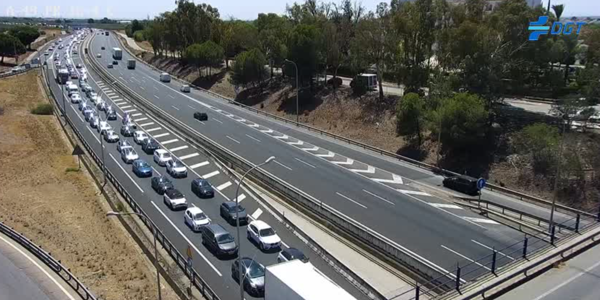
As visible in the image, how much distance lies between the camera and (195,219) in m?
32.1

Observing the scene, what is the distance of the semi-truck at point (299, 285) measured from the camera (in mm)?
16406

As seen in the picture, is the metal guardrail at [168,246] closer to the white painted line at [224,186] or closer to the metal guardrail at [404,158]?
the white painted line at [224,186]

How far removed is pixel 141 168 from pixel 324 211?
20102 millimetres

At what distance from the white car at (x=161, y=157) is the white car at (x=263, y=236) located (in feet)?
63.8

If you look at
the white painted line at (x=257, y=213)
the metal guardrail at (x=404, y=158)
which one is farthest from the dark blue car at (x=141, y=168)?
the metal guardrail at (x=404, y=158)

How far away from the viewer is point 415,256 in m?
27.0

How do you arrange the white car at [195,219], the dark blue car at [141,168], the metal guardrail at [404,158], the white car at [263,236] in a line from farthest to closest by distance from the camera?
the dark blue car at [141,168] < the metal guardrail at [404,158] < the white car at [195,219] < the white car at [263,236]

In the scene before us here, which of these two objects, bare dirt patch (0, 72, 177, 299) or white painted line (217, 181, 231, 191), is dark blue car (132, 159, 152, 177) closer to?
bare dirt patch (0, 72, 177, 299)

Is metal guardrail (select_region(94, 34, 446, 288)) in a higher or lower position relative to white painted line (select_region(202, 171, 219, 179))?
higher

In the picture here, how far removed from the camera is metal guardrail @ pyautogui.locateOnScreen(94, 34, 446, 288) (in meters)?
26.0

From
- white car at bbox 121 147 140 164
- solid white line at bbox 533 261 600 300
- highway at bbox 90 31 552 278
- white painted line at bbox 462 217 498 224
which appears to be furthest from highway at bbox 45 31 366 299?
white painted line at bbox 462 217 498 224

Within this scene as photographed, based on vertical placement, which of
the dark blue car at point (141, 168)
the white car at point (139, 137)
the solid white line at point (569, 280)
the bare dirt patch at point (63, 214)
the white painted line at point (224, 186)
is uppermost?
the solid white line at point (569, 280)

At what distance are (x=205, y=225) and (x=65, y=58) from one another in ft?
407

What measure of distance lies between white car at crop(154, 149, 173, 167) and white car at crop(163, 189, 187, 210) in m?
9.94
